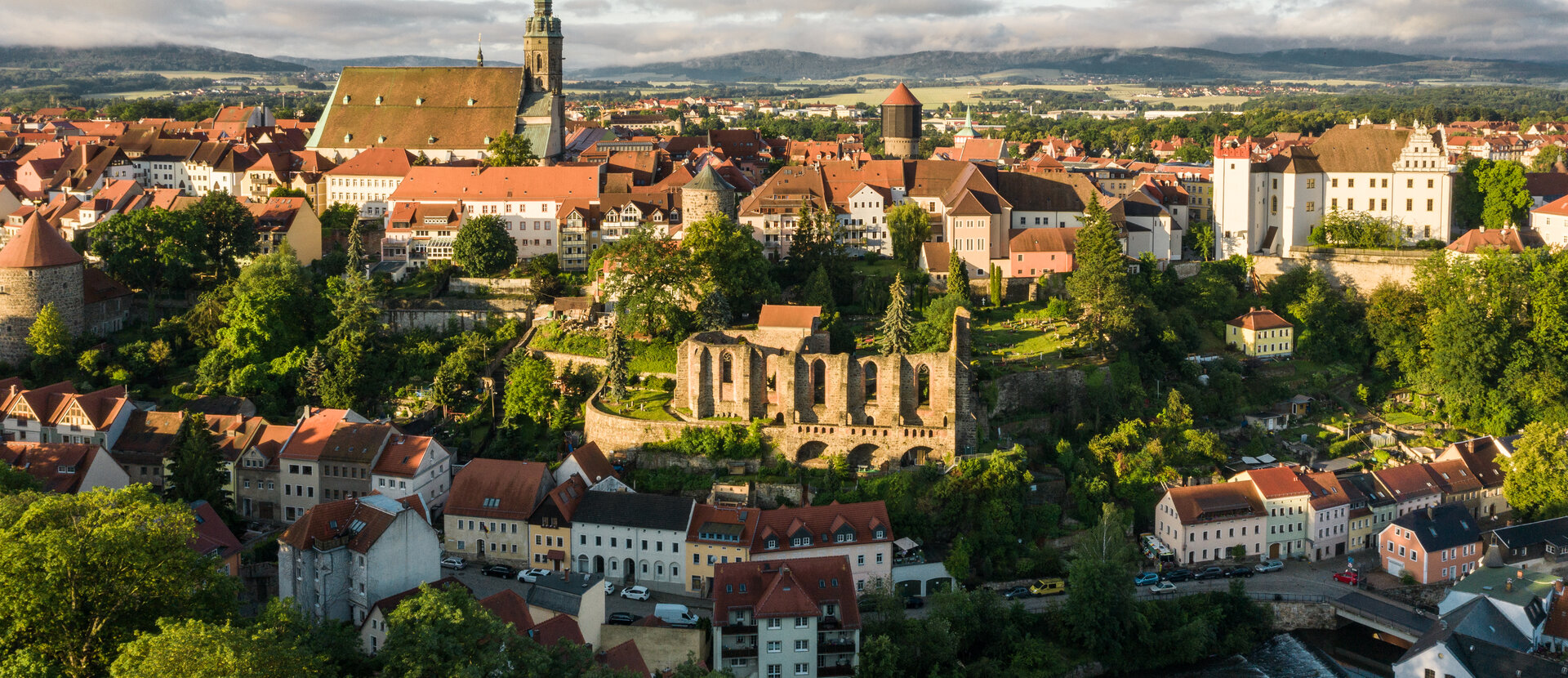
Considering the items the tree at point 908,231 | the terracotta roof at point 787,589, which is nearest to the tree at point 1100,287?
the tree at point 908,231

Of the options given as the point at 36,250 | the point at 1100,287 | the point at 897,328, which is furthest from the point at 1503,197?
the point at 36,250

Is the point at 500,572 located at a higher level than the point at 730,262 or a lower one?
lower

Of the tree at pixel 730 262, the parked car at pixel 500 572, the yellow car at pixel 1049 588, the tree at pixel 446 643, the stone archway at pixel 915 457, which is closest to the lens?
the tree at pixel 446 643

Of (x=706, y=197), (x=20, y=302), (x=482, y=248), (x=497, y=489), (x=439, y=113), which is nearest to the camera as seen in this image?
(x=497, y=489)

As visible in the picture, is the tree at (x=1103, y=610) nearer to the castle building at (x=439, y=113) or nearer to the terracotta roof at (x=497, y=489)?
the terracotta roof at (x=497, y=489)

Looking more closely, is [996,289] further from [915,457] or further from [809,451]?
[809,451]
